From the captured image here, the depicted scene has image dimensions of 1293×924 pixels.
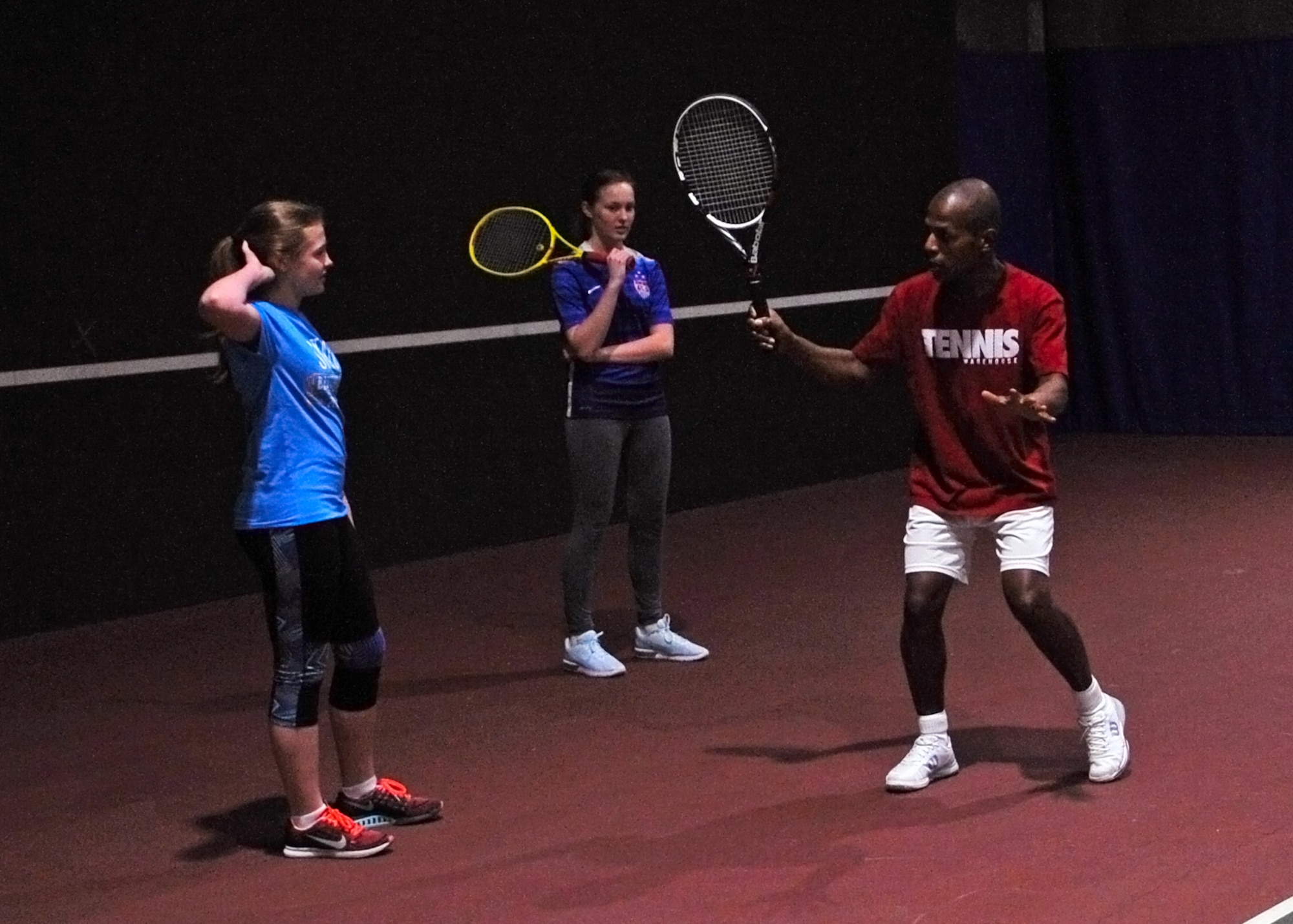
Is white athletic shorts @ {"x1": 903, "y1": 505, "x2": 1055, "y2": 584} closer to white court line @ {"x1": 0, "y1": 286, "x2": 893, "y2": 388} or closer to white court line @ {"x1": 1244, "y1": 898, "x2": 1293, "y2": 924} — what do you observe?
white court line @ {"x1": 1244, "y1": 898, "x2": 1293, "y2": 924}

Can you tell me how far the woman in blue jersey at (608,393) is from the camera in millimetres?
5949

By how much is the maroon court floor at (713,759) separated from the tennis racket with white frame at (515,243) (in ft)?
4.30

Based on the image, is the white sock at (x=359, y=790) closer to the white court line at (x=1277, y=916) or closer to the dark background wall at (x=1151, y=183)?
the white court line at (x=1277, y=916)

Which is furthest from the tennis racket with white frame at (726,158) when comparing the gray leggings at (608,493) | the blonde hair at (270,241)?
the blonde hair at (270,241)

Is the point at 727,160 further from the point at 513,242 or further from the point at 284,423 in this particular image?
the point at 284,423

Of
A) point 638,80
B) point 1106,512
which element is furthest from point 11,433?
point 1106,512

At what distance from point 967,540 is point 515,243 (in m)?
1.95

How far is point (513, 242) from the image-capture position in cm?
610

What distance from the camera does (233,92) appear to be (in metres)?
7.66

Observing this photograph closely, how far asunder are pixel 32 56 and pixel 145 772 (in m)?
3.02

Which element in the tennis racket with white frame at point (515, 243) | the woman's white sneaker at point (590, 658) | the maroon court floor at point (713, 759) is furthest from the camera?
the woman's white sneaker at point (590, 658)

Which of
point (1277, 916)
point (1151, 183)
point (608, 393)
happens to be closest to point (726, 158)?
point (608, 393)

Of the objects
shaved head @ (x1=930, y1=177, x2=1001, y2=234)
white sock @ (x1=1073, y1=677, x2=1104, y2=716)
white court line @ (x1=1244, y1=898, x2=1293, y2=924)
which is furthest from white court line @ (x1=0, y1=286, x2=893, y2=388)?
white court line @ (x1=1244, y1=898, x2=1293, y2=924)

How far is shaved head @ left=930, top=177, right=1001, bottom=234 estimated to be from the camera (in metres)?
4.56
